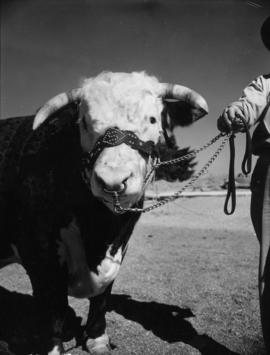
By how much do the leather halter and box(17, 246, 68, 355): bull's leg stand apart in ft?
3.07

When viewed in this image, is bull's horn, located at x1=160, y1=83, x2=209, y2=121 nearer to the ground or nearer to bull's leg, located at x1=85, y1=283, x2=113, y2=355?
bull's leg, located at x1=85, y1=283, x2=113, y2=355

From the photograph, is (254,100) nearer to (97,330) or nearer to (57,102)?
(57,102)

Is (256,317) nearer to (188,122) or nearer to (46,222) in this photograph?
(188,122)

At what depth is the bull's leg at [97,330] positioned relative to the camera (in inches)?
130

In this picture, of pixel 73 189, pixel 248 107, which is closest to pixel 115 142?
pixel 73 189

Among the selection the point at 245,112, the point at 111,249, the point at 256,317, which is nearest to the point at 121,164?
the point at 245,112

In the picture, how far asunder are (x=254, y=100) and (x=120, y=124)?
89 centimetres

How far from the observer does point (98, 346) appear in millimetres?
3314

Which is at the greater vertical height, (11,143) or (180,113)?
(180,113)

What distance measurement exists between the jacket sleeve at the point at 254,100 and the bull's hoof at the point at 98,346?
7.18 ft

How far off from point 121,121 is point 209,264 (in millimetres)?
4268

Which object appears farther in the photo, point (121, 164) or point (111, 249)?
point (111, 249)

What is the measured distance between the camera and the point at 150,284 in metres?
5.23

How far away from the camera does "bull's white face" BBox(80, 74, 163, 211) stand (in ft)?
7.63
